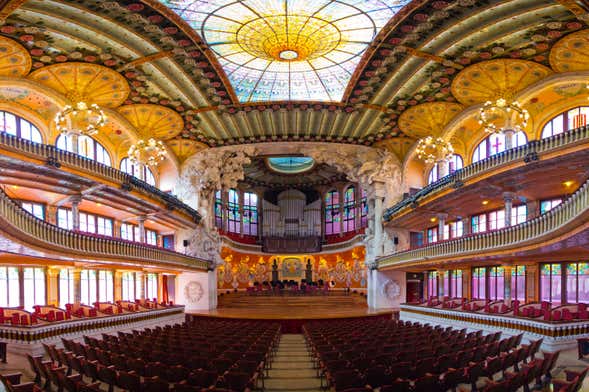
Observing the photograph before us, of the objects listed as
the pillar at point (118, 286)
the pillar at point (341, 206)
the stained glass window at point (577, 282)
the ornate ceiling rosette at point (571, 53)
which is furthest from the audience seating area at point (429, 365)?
the pillar at point (341, 206)

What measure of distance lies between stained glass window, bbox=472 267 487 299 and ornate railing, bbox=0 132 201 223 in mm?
18809

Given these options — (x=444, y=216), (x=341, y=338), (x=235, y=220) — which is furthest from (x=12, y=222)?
(x=235, y=220)

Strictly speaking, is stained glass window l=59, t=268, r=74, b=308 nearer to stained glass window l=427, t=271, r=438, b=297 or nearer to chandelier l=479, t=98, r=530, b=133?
chandelier l=479, t=98, r=530, b=133

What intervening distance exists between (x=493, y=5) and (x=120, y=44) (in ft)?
45.3

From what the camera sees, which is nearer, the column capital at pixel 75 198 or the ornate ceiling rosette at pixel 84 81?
the ornate ceiling rosette at pixel 84 81

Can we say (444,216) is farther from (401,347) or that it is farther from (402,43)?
(401,347)

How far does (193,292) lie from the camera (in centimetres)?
3412

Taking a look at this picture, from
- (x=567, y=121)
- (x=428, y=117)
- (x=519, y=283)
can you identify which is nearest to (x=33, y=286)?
(x=428, y=117)

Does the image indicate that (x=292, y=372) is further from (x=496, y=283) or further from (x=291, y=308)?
(x=291, y=308)

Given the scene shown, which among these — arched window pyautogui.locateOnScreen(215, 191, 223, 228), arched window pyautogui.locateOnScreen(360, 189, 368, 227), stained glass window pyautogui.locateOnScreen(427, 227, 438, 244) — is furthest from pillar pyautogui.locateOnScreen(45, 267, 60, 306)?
stained glass window pyautogui.locateOnScreen(427, 227, 438, 244)

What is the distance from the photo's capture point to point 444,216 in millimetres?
28016

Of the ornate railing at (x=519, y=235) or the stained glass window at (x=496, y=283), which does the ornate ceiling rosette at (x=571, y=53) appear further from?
the stained glass window at (x=496, y=283)

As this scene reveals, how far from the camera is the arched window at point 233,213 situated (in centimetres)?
4291

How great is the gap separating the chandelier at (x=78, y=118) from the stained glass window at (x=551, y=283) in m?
21.6
